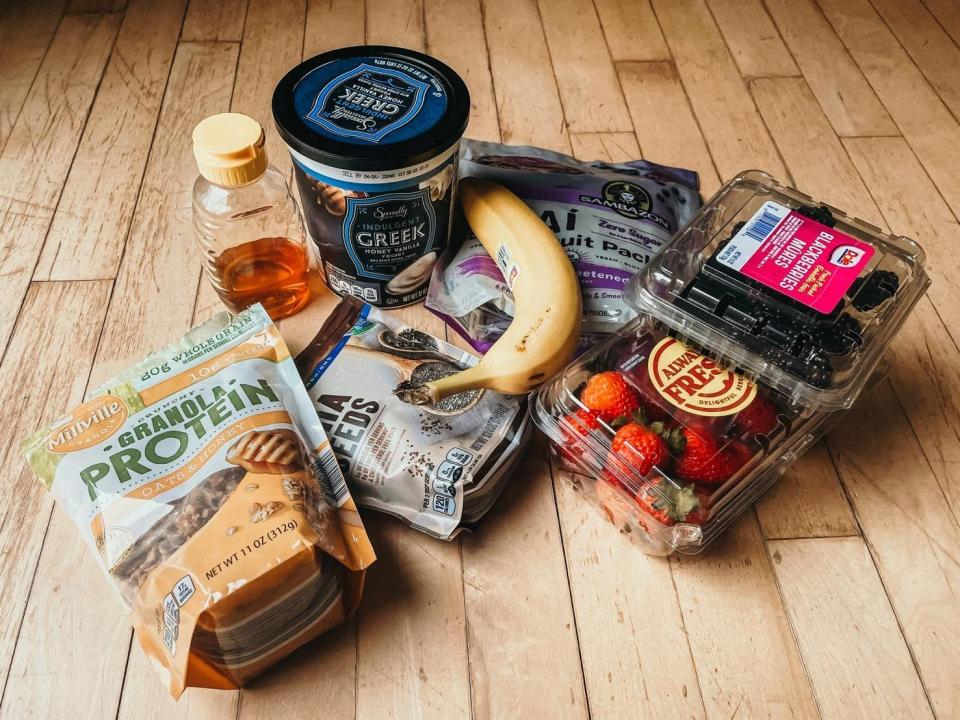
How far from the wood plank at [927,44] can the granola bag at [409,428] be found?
1.07 metres

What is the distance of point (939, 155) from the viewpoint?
4.21 feet

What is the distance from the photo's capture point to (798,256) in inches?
31.6

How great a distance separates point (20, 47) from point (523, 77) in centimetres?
86

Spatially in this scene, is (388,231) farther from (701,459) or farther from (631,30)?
(631,30)

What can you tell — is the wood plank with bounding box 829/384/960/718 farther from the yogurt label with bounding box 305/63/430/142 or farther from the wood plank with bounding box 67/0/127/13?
the wood plank with bounding box 67/0/127/13

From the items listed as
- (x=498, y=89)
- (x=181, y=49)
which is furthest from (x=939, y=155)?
(x=181, y=49)

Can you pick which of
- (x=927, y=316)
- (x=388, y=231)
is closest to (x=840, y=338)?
(x=927, y=316)

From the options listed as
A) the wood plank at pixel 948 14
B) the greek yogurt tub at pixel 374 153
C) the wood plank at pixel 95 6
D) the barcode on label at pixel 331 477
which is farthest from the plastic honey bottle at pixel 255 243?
the wood plank at pixel 948 14

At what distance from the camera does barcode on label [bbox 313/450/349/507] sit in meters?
0.76

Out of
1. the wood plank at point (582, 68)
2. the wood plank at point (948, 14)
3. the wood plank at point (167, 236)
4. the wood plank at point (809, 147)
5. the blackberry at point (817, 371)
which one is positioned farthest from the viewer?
the wood plank at point (948, 14)

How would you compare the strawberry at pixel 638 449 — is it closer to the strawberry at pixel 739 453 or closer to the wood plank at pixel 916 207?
the strawberry at pixel 739 453

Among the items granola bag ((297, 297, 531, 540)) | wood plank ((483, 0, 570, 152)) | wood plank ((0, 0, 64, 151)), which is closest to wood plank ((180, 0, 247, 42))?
wood plank ((0, 0, 64, 151))

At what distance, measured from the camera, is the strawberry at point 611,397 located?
2.61 feet

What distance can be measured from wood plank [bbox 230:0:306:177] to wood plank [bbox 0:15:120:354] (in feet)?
0.77
